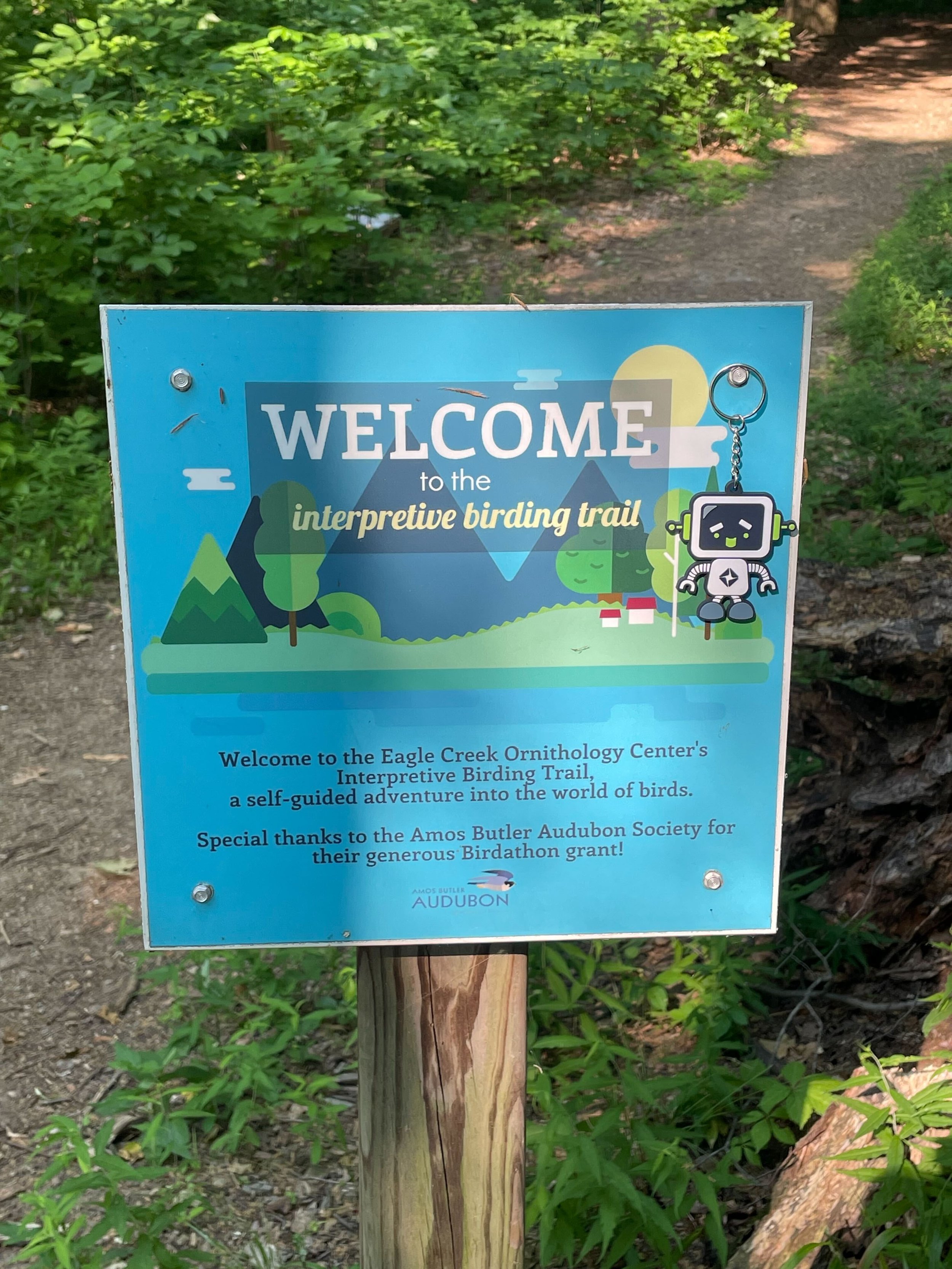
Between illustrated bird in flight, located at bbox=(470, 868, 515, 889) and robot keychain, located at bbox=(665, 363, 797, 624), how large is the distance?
0.40 meters

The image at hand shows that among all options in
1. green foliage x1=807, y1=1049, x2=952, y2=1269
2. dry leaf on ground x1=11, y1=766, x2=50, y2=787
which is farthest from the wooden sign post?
dry leaf on ground x1=11, y1=766, x2=50, y2=787

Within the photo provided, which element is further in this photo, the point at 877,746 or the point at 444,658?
the point at 877,746

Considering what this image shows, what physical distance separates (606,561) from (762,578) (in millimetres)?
190

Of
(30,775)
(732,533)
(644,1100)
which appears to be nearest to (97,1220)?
(644,1100)

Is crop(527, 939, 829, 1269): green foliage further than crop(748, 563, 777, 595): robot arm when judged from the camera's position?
Yes

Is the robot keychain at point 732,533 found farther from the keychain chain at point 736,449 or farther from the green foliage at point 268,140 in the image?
the green foliage at point 268,140

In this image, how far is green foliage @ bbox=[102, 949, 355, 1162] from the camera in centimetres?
249

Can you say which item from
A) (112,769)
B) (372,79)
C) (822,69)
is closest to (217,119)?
(372,79)

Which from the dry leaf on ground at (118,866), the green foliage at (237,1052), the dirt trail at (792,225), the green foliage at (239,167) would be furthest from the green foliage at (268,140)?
the green foliage at (237,1052)

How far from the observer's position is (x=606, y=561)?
1380mm

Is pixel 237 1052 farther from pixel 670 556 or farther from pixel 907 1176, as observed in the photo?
pixel 670 556

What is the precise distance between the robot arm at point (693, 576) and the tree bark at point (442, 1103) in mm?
547

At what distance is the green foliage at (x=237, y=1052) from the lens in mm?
2490

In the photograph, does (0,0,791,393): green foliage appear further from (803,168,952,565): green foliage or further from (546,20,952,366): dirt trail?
(803,168,952,565): green foliage
